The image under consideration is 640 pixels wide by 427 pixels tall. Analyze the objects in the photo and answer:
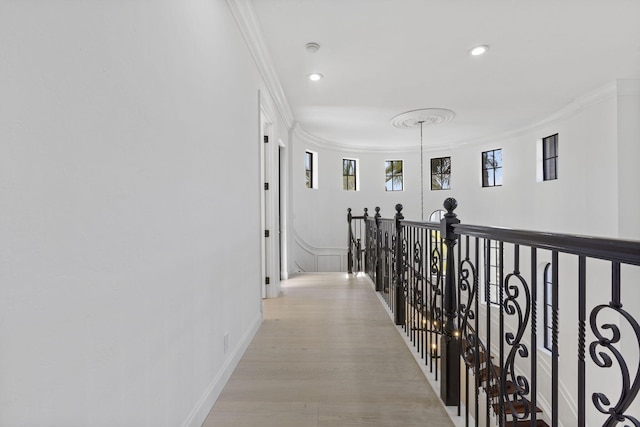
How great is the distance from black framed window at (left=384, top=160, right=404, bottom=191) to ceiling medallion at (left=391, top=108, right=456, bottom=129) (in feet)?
8.30

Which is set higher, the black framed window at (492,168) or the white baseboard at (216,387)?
the black framed window at (492,168)

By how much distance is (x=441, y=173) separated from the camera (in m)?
8.75

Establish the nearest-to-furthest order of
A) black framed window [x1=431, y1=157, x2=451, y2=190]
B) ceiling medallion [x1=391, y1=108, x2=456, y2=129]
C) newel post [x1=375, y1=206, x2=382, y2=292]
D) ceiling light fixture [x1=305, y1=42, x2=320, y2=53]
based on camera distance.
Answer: ceiling light fixture [x1=305, y1=42, x2=320, y2=53] → newel post [x1=375, y1=206, x2=382, y2=292] → ceiling medallion [x1=391, y1=108, x2=456, y2=129] → black framed window [x1=431, y1=157, x2=451, y2=190]

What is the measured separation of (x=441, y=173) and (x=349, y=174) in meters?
2.49

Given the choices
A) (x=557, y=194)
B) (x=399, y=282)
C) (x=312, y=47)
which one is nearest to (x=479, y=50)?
(x=312, y=47)

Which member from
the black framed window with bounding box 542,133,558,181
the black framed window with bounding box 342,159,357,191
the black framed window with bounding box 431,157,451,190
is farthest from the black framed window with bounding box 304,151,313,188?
the black framed window with bounding box 542,133,558,181

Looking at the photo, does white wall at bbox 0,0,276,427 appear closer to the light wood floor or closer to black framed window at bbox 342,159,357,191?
the light wood floor

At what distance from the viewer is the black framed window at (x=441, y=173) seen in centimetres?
867

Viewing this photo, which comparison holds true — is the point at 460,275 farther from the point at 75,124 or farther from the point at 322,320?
the point at 322,320

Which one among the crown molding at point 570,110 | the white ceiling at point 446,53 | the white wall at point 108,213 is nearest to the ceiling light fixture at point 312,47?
the white ceiling at point 446,53

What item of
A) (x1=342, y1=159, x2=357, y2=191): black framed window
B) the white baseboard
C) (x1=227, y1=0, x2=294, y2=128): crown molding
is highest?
(x1=227, y1=0, x2=294, y2=128): crown molding

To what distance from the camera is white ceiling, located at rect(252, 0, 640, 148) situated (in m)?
2.70

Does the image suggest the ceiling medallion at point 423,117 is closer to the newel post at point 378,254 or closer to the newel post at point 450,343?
the newel post at point 378,254

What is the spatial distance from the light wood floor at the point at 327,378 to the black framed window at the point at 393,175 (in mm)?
5842
